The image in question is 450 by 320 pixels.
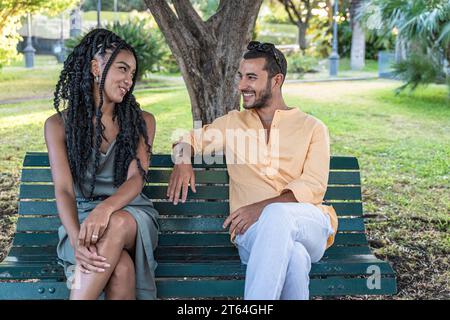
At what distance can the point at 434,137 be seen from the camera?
1023 centimetres

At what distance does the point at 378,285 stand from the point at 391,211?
2912mm

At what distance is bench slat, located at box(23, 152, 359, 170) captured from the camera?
3.84 metres

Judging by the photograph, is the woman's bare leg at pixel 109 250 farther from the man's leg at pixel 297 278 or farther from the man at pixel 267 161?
the man's leg at pixel 297 278

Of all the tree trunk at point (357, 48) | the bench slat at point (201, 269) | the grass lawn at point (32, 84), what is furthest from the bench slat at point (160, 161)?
the tree trunk at point (357, 48)

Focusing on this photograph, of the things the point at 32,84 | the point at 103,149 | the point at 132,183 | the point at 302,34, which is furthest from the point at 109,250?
the point at 302,34

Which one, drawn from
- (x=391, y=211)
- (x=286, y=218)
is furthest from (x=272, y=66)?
(x=391, y=211)

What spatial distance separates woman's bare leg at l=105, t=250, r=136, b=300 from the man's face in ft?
3.65

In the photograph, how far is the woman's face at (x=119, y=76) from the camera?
3459 mm

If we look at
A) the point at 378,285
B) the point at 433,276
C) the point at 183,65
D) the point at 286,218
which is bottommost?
the point at 433,276

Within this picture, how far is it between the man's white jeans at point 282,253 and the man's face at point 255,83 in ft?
2.15

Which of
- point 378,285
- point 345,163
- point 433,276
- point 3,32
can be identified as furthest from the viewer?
point 3,32

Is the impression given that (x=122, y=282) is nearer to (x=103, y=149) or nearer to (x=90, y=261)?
(x=90, y=261)

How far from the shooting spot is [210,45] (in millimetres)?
4945

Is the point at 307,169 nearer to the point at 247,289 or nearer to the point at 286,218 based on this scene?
the point at 286,218
